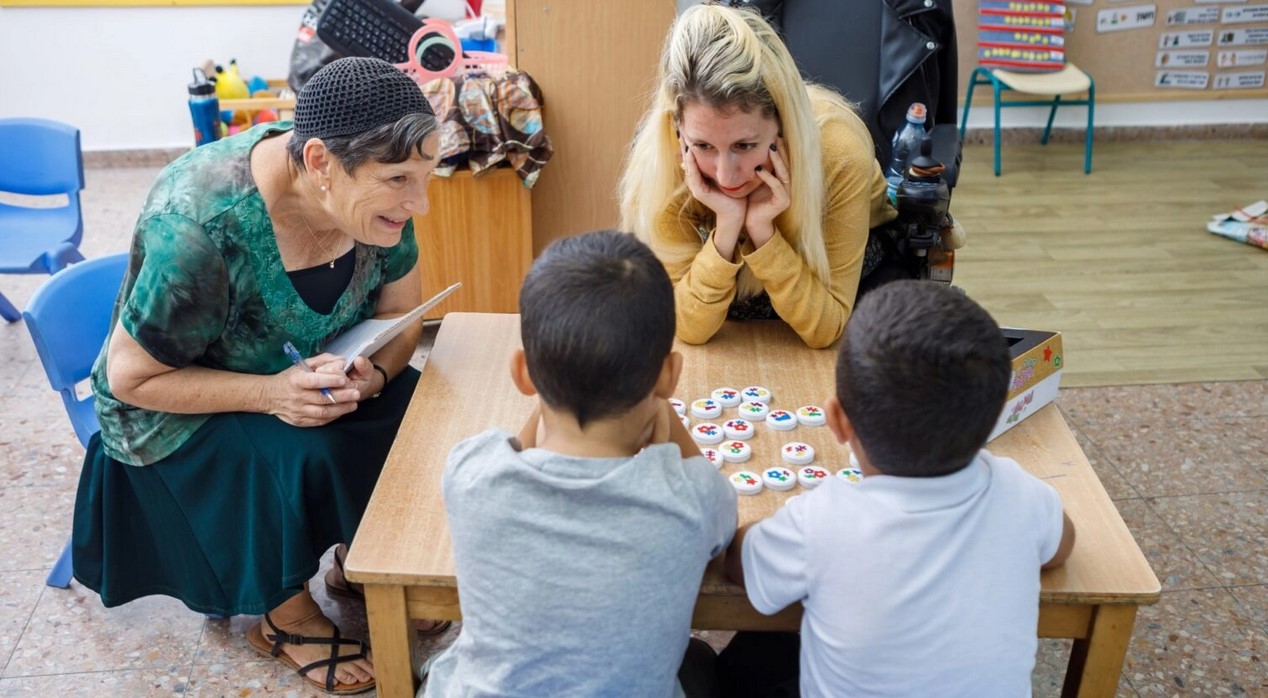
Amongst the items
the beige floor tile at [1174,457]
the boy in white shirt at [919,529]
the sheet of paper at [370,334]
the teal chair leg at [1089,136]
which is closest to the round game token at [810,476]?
the boy in white shirt at [919,529]

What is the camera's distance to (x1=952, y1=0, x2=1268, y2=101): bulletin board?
5.09 meters

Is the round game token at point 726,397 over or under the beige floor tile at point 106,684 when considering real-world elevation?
over

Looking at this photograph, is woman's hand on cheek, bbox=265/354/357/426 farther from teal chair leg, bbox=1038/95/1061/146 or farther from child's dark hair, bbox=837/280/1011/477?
teal chair leg, bbox=1038/95/1061/146

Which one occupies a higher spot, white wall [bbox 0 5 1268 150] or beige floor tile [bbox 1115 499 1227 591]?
white wall [bbox 0 5 1268 150]

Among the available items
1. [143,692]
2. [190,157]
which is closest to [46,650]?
[143,692]

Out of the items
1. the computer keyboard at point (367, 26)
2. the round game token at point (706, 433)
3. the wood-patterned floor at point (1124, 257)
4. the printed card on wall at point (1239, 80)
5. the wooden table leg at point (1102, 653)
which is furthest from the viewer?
the printed card on wall at point (1239, 80)

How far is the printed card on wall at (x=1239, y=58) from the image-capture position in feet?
17.2

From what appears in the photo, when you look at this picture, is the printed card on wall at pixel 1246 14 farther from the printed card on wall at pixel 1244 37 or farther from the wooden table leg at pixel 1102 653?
the wooden table leg at pixel 1102 653

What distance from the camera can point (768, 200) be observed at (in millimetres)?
1786

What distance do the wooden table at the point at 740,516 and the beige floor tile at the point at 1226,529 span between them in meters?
1.07

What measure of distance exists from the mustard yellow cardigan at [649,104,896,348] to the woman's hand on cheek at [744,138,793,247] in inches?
1.0

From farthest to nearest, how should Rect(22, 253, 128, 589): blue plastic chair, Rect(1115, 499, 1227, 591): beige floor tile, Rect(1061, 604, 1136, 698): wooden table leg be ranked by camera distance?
Rect(1115, 499, 1227, 591): beige floor tile < Rect(22, 253, 128, 589): blue plastic chair < Rect(1061, 604, 1136, 698): wooden table leg

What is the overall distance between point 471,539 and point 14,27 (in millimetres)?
4450

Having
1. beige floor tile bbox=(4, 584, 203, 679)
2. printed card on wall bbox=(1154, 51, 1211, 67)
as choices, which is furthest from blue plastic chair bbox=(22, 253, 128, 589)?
printed card on wall bbox=(1154, 51, 1211, 67)
